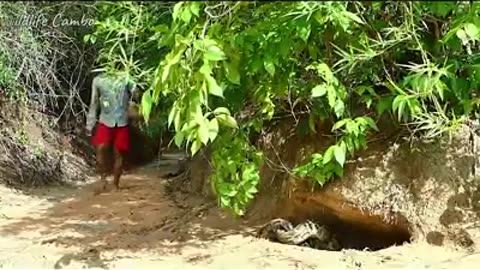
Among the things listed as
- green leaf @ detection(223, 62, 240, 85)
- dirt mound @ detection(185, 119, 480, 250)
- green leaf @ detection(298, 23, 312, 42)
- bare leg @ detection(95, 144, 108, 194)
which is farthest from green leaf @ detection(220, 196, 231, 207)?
bare leg @ detection(95, 144, 108, 194)

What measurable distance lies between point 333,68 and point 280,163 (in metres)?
1.27

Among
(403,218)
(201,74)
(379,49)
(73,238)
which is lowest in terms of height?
(73,238)

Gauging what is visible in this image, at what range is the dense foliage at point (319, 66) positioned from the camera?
3633 mm

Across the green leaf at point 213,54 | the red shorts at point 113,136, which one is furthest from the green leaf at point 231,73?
the red shorts at point 113,136

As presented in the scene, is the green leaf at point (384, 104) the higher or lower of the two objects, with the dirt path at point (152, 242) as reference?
higher

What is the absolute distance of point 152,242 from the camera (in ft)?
17.0

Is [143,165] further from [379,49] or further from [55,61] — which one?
[379,49]

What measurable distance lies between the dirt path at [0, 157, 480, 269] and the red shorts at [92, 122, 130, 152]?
0.59m

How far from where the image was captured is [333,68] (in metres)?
4.48

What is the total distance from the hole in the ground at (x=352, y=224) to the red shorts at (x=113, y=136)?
2.53 m

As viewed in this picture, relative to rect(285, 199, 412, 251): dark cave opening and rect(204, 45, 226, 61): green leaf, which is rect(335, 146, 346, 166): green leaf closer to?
rect(285, 199, 412, 251): dark cave opening

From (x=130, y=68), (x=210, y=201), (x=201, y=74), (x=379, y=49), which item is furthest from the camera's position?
(x=210, y=201)

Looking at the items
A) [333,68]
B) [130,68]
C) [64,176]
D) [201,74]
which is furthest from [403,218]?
[64,176]

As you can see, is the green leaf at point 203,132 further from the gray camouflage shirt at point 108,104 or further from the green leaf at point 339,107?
the gray camouflage shirt at point 108,104
